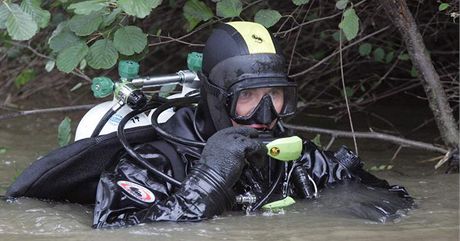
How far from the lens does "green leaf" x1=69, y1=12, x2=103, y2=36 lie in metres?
3.30

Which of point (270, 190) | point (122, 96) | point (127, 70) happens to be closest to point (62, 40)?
point (127, 70)

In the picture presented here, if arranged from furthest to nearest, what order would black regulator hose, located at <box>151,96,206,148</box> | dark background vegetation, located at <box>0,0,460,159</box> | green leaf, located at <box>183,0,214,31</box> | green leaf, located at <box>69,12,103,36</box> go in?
dark background vegetation, located at <box>0,0,460,159</box>, green leaf, located at <box>183,0,214,31</box>, green leaf, located at <box>69,12,103,36</box>, black regulator hose, located at <box>151,96,206,148</box>

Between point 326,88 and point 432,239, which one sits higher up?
point 326,88

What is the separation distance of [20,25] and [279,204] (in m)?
1.20

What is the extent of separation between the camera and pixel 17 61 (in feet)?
20.4

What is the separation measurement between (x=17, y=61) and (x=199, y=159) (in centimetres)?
374

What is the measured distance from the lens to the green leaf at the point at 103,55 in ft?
11.1

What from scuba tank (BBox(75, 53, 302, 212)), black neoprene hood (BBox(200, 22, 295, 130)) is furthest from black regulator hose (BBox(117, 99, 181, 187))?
black neoprene hood (BBox(200, 22, 295, 130))

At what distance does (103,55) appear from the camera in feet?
11.1

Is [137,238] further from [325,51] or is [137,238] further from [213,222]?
[325,51]

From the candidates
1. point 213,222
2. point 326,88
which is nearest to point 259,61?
point 213,222

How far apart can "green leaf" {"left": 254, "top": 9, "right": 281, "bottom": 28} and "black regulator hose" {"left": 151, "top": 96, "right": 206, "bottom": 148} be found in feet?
1.76

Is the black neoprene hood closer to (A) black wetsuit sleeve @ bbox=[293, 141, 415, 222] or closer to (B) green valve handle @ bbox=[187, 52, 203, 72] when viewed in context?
(B) green valve handle @ bbox=[187, 52, 203, 72]

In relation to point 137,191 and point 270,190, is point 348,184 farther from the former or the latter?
point 137,191
